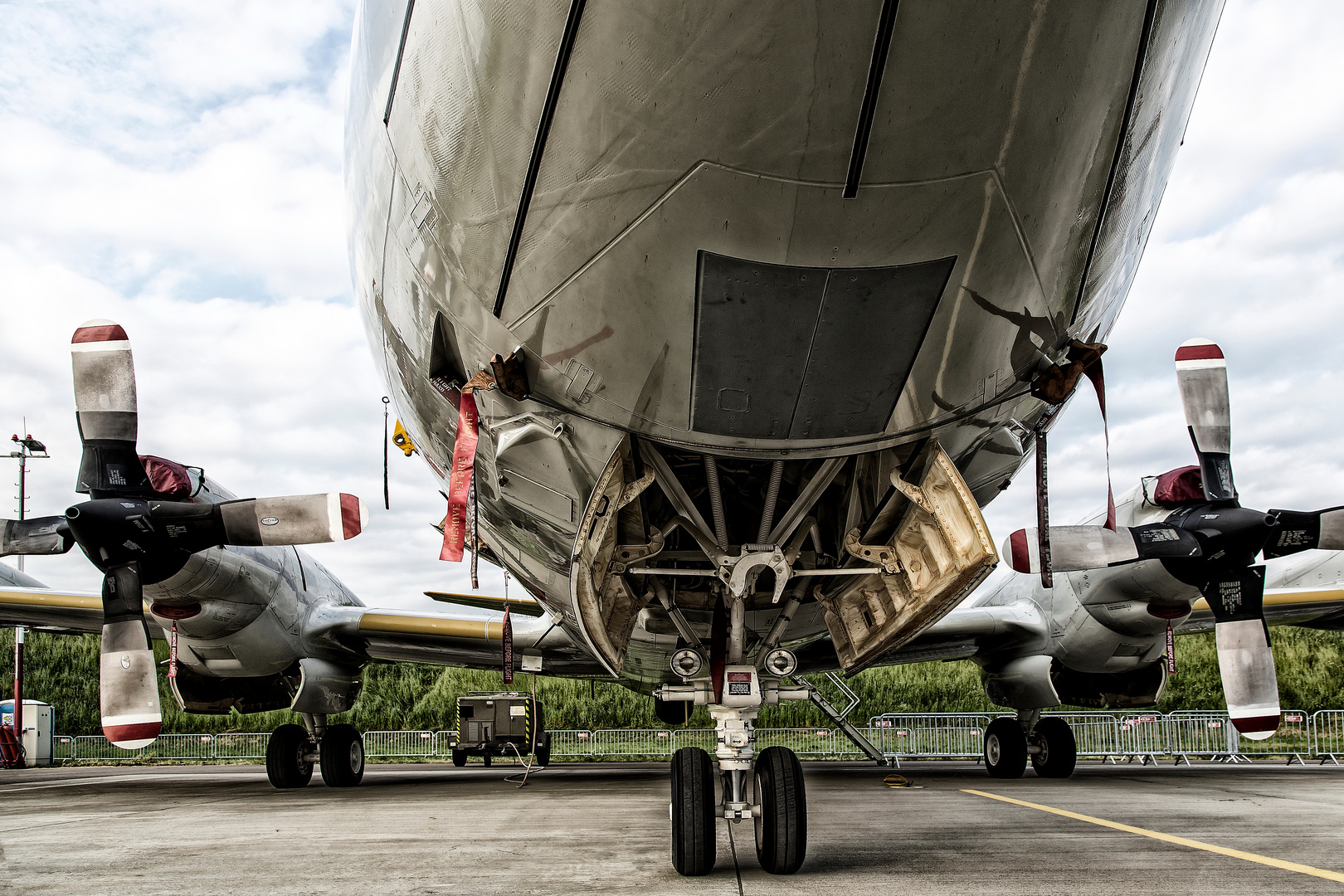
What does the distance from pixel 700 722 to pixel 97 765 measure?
1739cm

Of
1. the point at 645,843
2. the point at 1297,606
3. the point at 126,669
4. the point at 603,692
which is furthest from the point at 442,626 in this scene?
the point at 603,692

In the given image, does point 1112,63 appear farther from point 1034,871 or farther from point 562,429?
point 1034,871

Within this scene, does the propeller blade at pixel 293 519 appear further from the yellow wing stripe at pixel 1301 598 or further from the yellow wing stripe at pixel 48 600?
the yellow wing stripe at pixel 1301 598

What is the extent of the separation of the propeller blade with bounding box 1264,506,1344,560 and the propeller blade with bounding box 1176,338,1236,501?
0.36 metres

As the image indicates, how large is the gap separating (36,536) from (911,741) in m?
21.8

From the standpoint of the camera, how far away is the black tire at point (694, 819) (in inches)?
171

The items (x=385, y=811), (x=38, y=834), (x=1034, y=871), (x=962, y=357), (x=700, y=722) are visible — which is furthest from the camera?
(x=700, y=722)

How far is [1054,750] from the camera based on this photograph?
11.9 m

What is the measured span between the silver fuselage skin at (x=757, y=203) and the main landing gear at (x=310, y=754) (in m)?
8.63

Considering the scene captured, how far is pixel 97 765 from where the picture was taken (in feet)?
83.6

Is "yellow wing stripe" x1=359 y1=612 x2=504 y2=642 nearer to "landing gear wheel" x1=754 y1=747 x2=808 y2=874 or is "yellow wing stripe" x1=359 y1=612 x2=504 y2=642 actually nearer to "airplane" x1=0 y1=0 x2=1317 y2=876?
"airplane" x1=0 y1=0 x2=1317 y2=876

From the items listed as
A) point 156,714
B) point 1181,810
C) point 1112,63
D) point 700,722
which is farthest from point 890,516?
point 700,722

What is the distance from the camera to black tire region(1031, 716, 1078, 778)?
11.8 m

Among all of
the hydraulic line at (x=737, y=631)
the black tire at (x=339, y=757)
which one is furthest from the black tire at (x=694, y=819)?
the black tire at (x=339, y=757)
